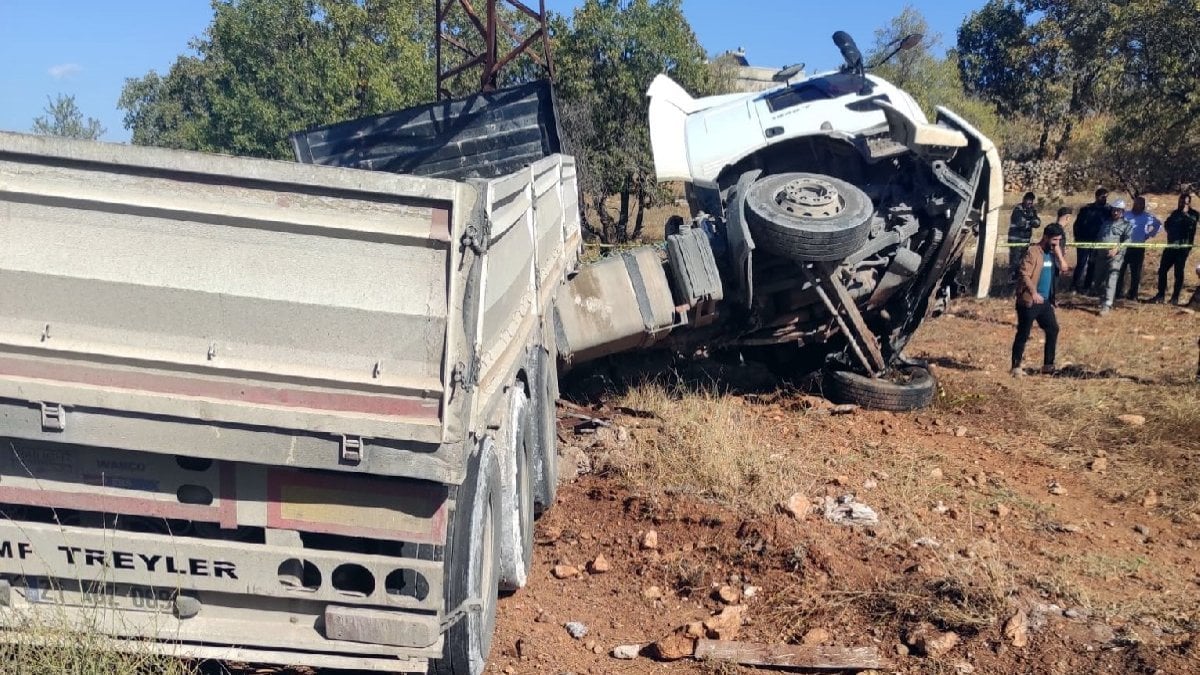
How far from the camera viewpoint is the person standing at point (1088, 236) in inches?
498

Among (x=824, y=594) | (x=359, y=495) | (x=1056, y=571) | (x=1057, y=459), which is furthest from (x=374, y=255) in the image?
(x=1057, y=459)

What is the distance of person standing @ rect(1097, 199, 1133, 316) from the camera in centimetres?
1205

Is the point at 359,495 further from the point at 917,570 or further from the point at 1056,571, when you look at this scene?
the point at 1056,571

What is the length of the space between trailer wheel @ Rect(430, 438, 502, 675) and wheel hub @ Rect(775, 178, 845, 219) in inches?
147

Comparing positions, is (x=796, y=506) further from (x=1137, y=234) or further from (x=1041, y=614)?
(x=1137, y=234)

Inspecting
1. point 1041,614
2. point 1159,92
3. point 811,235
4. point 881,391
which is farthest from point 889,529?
point 1159,92

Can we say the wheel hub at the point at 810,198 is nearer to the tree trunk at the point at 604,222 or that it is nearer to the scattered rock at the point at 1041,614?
the scattered rock at the point at 1041,614

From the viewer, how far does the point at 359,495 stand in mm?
3057

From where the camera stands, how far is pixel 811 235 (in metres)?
6.45

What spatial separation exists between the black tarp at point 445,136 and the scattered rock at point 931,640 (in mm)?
5287

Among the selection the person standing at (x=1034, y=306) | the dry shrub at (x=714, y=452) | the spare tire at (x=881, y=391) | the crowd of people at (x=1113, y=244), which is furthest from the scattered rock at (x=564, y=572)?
the crowd of people at (x=1113, y=244)

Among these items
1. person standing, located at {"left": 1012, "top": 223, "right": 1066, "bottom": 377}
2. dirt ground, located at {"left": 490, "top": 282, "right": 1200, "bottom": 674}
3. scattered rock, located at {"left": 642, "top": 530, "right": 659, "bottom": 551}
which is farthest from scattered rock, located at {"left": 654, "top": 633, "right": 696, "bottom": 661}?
person standing, located at {"left": 1012, "top": 223, "right": 1066, "bottom": 377}

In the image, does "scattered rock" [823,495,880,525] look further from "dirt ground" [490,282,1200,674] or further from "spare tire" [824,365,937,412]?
"spare tire" [824,365,937,412]

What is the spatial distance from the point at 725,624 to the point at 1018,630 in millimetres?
1155
